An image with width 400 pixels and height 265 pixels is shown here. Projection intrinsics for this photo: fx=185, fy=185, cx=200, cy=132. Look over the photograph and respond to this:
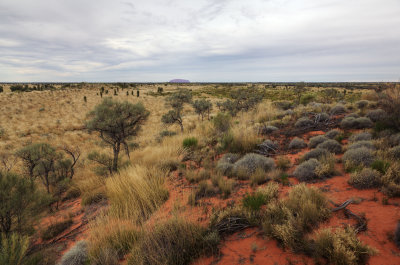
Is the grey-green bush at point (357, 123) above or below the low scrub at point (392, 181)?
above

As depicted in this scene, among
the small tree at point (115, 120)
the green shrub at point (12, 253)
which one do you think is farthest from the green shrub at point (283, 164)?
the green shrub at point (12, 253)

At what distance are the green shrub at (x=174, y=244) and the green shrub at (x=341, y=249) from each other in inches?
56.1

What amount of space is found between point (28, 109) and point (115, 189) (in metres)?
31.3

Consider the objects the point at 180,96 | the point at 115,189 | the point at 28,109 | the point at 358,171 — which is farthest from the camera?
the point at 28,109

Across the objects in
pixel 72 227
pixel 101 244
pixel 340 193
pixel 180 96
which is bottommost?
pixel 72 227

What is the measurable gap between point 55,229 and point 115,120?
3780mm

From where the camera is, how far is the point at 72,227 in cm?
492

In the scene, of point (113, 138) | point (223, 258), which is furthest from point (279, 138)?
point (113, 138)

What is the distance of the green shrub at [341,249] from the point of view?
86.4 inches

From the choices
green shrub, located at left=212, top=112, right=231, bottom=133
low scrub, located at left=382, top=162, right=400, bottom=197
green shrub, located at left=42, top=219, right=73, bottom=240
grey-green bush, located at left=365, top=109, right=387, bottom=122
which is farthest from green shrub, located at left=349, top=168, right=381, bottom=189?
green shrub, located at left=42, top=219, right=73, bottom=240

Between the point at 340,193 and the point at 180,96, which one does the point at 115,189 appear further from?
the point at 180,96

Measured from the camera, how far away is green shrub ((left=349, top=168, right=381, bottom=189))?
3.74 metres

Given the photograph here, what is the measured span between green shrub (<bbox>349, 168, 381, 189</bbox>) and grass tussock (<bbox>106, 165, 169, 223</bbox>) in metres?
4.29

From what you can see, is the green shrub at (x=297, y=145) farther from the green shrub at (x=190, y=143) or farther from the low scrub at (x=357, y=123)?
the green shrub at (x=190, y=143)
